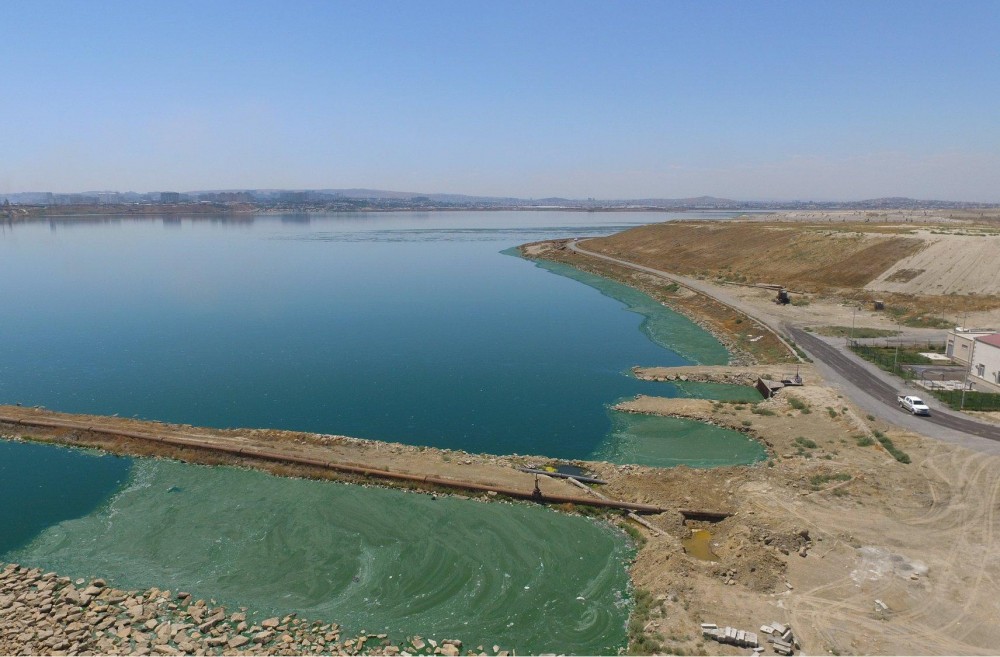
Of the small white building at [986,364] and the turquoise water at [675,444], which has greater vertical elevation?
the small white building at [986,364]

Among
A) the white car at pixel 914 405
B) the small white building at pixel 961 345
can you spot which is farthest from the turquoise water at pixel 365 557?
the small white building at pixel 961 345

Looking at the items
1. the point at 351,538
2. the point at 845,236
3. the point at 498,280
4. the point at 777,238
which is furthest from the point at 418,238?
the point at 351,538

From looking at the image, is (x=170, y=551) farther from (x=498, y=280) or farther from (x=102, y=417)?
(x=498, y=280)

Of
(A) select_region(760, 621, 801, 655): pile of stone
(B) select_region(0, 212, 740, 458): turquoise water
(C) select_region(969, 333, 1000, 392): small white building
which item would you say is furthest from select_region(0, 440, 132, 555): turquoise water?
(C) select_region(969, 333, 1000, 392): small white building

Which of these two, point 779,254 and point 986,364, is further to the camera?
point 779,254

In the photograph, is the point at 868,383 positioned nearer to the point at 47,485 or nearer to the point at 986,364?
the point at 986,364

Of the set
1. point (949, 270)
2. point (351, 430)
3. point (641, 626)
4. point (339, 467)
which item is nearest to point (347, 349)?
point (351, 430)

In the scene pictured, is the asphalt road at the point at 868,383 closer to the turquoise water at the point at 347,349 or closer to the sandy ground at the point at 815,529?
the sandy ground at the point at 815,529
